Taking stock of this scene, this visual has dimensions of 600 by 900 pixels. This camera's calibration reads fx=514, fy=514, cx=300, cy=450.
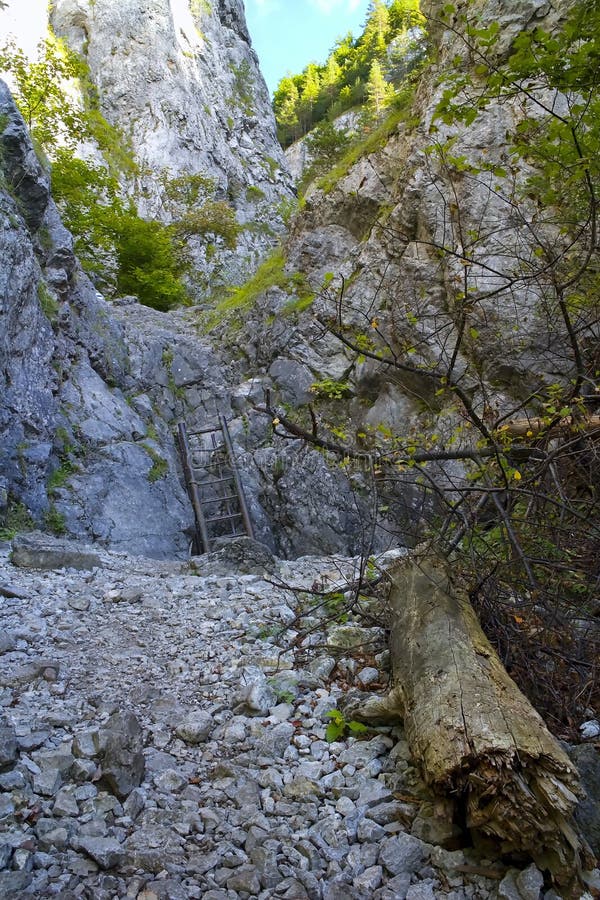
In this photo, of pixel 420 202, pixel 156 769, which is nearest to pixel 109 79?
pixel 420 202

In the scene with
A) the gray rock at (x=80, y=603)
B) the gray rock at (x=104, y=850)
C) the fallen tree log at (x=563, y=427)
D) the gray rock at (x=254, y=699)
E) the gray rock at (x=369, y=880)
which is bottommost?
the gray rock at (x=369, y=880)

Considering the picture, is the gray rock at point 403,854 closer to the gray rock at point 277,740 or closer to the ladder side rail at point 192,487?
the gray rock at point 277,740

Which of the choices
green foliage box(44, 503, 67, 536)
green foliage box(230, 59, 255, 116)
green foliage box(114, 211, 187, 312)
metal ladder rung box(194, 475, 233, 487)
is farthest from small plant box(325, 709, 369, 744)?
green foliage box(230, 59, 255, 116)

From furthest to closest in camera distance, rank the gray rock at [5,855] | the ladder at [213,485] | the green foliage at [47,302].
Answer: the ladder at [213,485] < the green foliage at [47,302] < the gray rock at [5,855]

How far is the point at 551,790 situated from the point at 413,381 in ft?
33.3

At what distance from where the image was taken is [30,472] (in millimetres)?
7273

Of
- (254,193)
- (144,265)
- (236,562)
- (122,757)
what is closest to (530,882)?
(122,757)

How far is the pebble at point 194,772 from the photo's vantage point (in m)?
1.75

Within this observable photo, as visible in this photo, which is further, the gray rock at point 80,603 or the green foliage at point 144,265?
the green foliage at point 144,265

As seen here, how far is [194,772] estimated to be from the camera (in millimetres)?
2377

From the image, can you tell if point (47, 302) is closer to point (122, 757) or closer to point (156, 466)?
point (156, 466)

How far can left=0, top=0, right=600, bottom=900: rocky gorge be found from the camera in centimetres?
189

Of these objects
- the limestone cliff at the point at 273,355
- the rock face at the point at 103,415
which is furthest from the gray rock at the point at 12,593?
the limestone cliff at the point at 273,355

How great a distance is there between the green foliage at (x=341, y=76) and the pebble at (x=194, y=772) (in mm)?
40125
